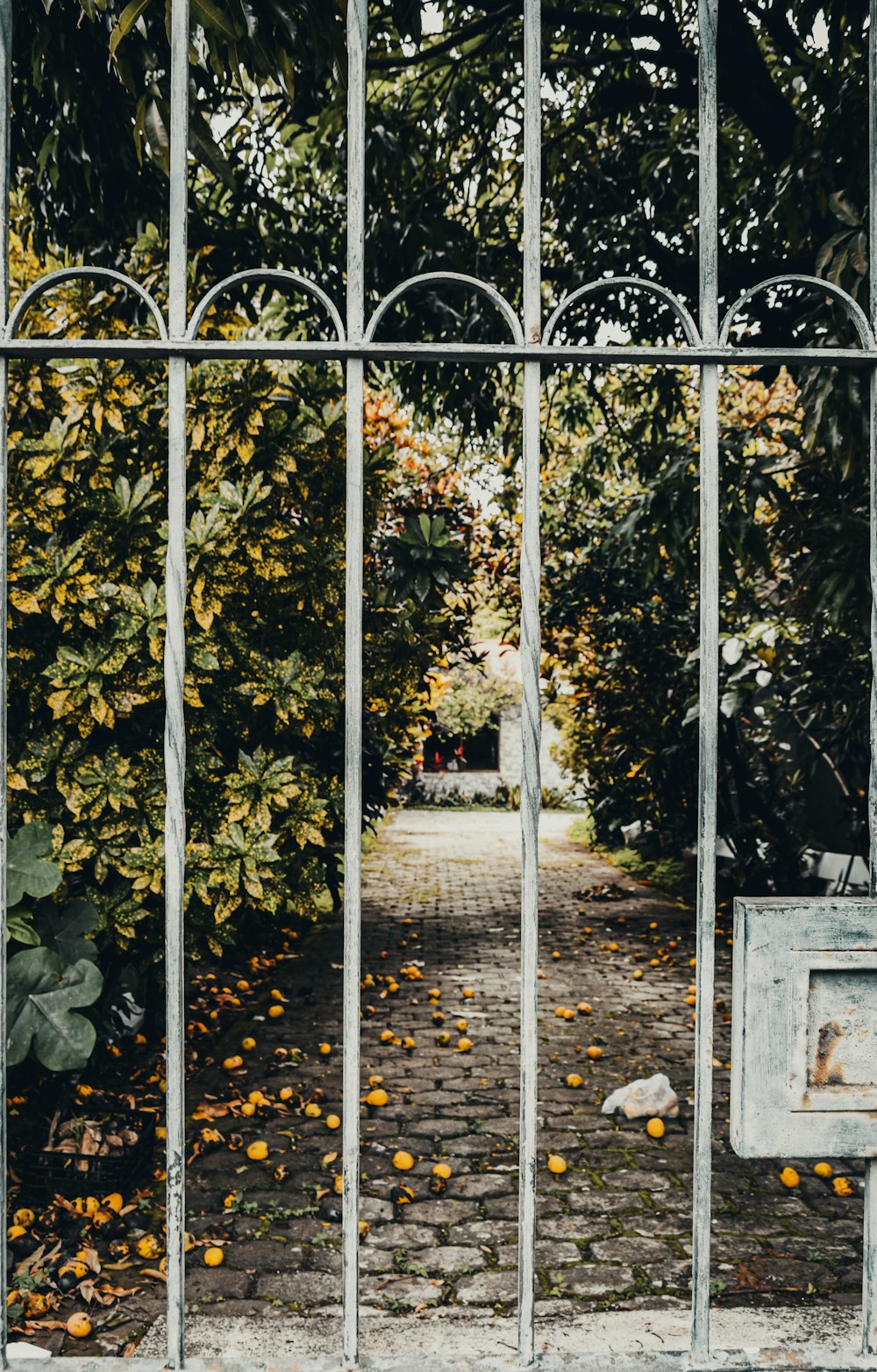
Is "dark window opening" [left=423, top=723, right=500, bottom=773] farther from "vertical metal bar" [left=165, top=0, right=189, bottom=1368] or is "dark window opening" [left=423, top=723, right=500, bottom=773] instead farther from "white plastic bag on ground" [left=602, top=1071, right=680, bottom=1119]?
"vertical metal bar" [left=165, top=0, right=189, bottom=1368]

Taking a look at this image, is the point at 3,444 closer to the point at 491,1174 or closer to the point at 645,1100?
the point at 491,1174

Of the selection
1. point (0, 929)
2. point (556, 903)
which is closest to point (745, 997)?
point (0, 929)

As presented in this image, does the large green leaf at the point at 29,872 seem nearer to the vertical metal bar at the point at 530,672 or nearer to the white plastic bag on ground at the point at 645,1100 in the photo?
the vertical metal bar at the point at 530,672

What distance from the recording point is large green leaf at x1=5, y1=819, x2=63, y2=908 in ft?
8.36

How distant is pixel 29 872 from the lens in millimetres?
2572

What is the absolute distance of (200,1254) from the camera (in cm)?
301

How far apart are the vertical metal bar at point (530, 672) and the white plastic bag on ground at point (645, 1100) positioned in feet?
8.62

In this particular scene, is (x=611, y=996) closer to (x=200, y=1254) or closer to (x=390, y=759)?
(x=390, y=759)

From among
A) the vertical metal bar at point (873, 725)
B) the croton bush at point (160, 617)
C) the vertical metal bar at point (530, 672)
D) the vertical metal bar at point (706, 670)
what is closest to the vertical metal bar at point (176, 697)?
the vertical metal bar at point (530, 672)

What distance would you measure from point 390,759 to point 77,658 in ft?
10.2

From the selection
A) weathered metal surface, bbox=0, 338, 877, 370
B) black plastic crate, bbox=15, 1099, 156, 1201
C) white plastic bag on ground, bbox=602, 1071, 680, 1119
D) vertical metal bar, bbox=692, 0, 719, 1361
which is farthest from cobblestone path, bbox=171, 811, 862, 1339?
weathered metal surface, bbox=0, 338, 877, 370

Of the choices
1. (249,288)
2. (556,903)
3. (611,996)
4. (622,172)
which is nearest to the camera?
(249,288)

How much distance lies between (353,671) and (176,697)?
1.00 feet

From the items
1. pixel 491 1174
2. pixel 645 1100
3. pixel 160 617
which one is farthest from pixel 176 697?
pixel 645 1100
